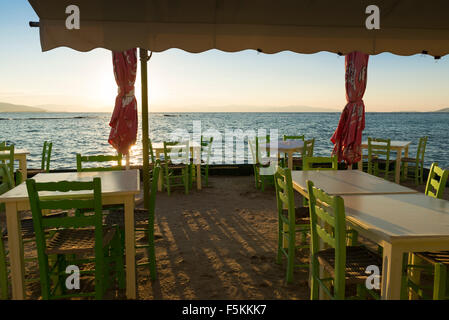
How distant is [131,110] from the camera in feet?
14.2

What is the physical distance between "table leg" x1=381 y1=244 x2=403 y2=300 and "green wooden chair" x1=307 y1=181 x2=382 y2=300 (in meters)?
0.20

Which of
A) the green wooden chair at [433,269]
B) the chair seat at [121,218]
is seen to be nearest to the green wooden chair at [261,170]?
the chair seat at [121,218]

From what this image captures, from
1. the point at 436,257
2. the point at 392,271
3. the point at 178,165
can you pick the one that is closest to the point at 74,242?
the point at 392,271

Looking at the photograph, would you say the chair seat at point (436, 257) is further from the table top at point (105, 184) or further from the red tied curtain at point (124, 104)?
the red tied curtain at point (124, 104)

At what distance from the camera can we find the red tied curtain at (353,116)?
4688mm

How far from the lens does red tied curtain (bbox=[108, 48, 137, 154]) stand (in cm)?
428

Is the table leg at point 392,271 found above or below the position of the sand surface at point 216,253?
above

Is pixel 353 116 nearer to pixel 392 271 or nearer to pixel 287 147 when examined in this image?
pixel 287 147

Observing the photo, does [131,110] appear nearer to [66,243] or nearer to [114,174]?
[114,174]

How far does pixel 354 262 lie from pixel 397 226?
1.34 feet

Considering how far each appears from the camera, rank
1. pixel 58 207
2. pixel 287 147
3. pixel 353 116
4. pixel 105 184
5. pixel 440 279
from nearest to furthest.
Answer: pixel 440 279, pixel 58 207, pixel 105 184, pixel 353 116, pixel 287 147

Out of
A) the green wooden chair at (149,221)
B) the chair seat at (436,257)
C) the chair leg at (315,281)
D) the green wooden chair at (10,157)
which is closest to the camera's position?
the chair seat at (436,257)

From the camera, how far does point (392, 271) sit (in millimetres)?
1483

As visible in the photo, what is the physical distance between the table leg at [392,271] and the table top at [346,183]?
0.88 meters
